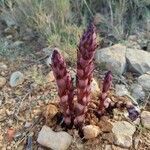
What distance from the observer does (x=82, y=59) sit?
2.05 meters

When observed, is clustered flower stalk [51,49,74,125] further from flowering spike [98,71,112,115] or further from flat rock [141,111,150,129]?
flat rock [141,111,150,129]

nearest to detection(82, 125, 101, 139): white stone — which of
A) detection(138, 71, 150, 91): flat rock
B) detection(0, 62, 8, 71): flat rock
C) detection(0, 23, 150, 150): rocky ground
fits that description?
detection(0, 23, 150, 150): rocky ground

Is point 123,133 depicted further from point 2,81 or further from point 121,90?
point 2,81

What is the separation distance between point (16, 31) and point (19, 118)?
3.81 ft

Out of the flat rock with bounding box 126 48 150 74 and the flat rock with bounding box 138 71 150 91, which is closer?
the flat rock with bounding box 138 71 150 91

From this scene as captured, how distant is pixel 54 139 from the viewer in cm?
238

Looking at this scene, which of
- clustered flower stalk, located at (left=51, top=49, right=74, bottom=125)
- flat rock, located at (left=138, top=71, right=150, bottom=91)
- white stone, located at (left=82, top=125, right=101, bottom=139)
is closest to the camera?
clustered flower stalk, located at (left=51, top=49, right=74, bottom=125)

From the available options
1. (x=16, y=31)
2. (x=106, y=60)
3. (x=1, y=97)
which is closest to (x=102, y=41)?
(x=106, y=60)

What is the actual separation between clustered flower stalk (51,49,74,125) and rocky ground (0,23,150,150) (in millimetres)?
146

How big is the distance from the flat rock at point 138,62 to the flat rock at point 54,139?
0.90m

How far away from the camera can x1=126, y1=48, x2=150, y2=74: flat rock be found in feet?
9.94

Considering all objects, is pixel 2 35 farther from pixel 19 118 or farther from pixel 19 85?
pixel 19 118

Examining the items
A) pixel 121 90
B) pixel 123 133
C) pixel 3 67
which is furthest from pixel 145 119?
pixel 3 67

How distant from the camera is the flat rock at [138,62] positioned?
119 inches
